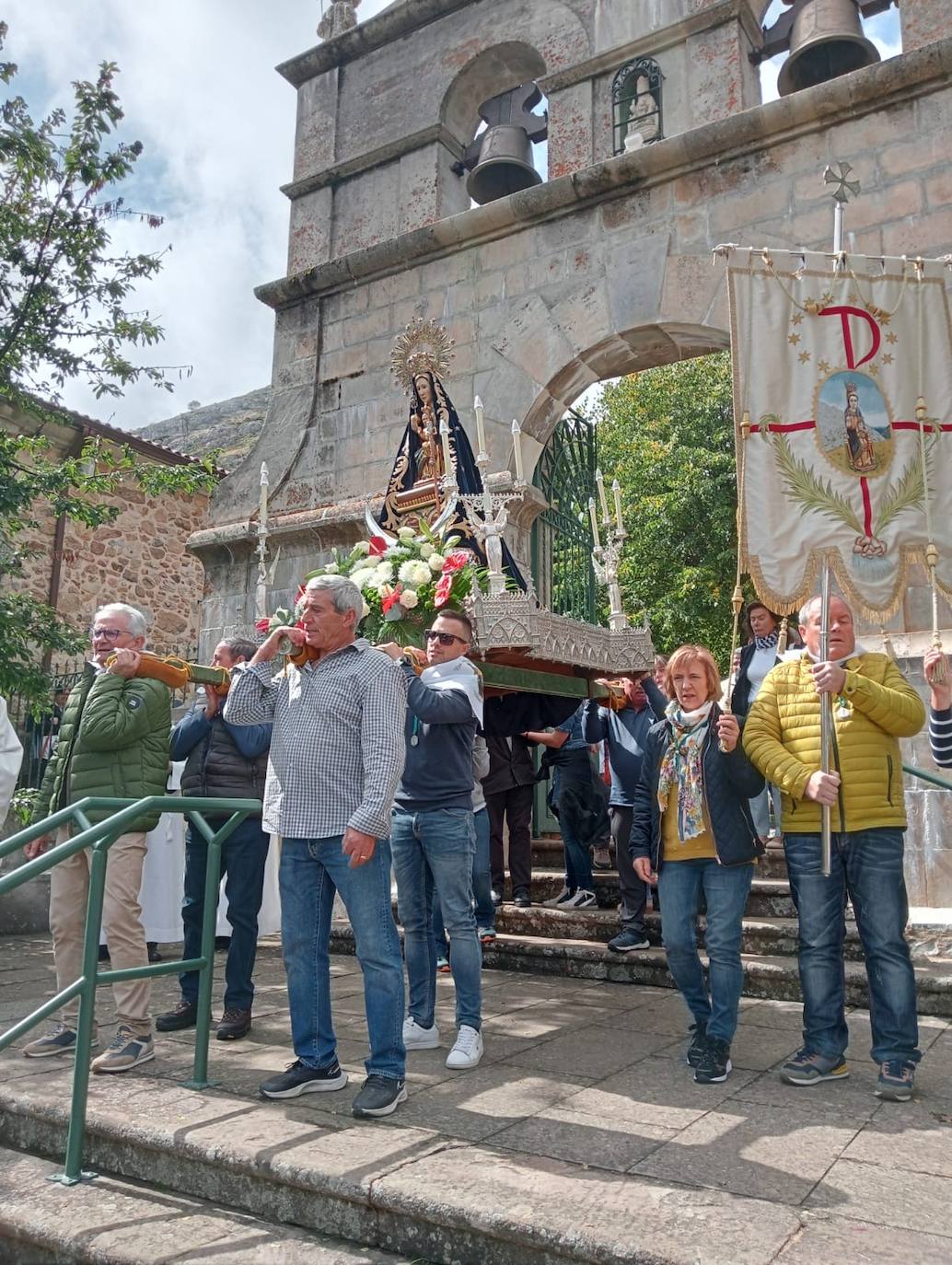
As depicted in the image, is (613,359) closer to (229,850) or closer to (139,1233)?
(229,850)

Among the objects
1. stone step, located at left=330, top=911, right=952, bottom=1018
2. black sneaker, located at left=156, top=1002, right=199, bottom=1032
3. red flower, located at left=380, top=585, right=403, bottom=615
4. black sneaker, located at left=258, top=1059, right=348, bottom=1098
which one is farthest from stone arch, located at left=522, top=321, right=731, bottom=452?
black sneaker, located at left=258, top=1059, right=348, bottom=1098

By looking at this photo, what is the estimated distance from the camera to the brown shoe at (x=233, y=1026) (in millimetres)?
4457

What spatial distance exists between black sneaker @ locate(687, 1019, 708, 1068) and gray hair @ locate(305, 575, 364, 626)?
81.2 inches

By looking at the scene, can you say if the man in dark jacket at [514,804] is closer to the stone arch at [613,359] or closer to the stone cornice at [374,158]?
the stone arch at [613,359]

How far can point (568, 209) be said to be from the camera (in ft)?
27.9

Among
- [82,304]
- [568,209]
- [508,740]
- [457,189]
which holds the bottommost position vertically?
[508,740]

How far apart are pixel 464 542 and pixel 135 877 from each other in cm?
276

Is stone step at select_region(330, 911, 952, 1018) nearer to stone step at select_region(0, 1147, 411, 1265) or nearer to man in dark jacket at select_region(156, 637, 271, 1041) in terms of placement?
man in dark jacket at select_region(156, 637, 271, 1041)

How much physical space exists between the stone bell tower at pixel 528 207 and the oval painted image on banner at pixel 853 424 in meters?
2.20

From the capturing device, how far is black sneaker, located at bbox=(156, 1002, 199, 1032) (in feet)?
15.2

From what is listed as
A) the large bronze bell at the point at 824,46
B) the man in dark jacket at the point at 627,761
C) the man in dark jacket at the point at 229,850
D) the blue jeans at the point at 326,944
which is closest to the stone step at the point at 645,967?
the man in dark jacket at the point at 627,761

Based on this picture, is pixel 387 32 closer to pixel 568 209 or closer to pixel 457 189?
pixel 457 189

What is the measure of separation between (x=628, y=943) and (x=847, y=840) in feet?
7.24

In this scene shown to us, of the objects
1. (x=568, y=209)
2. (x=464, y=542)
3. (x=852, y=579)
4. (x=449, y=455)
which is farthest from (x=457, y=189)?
(x=852, y=579)
